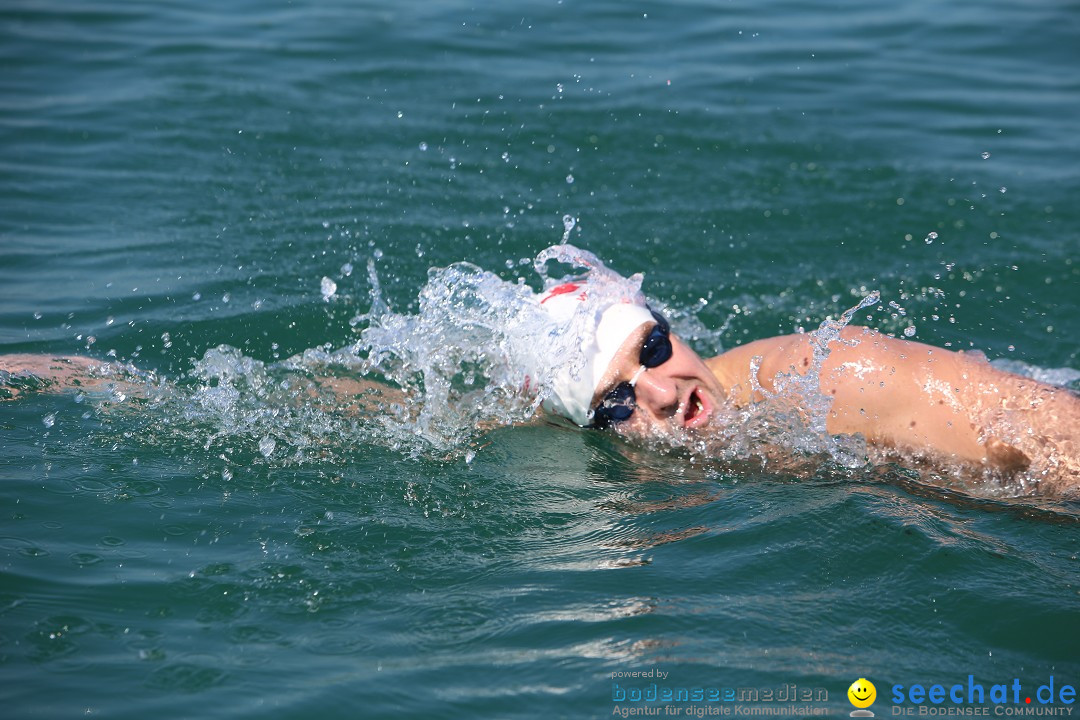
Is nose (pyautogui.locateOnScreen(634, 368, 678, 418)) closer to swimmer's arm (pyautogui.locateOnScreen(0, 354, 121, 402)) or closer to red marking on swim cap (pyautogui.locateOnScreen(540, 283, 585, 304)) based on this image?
red marking on swim cap (pyautogui.locateOnScreen(540, 283, 585, 304))

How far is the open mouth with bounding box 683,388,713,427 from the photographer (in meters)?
4.97

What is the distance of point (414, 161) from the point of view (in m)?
8.66

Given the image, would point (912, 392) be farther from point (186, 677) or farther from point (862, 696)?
point (186, 677)

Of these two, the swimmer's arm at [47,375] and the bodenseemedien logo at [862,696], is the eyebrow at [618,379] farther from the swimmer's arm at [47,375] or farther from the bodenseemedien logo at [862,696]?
the swimmer's arm at [47,375]

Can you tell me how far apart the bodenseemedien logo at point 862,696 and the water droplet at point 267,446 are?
104 inches

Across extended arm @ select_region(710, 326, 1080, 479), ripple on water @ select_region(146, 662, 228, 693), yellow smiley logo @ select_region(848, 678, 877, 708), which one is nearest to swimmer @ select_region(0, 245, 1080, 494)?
extended arm @ select_region(710, 326, 1080, 479)

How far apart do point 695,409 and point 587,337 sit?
0.58 meters

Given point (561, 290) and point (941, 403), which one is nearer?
point (941, 403)

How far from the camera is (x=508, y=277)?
23.4ft

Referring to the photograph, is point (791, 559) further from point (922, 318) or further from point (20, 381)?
point (20, 381)

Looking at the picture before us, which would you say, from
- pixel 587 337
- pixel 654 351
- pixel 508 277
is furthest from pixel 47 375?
pixel 654 351

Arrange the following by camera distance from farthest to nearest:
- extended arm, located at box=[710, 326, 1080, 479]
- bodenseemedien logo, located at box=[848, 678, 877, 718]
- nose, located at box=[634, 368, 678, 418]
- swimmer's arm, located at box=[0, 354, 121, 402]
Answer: swimmer's arm, located at box=[0, 354, 121, 402], nose, located at box=[634, 368, 678, 418], extended arm, located at box=[710, 326, 1080, 479], bodenseemedien logo, located at box=[848, 678, 877, 718]

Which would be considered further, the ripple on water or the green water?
the green water

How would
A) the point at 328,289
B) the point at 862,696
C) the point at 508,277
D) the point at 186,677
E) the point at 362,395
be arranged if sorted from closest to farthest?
the point at 862,696
the point at 186,677
the point at 362,395
the point at 328,289
the point at 508,277
